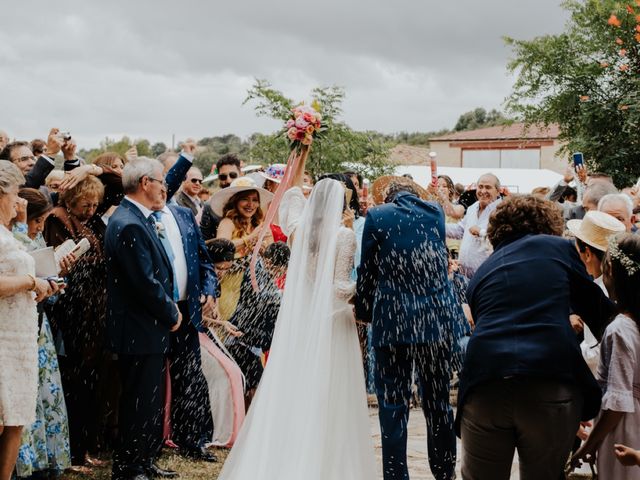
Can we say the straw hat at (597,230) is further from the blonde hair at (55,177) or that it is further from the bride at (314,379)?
the blonde hair at (55,177)

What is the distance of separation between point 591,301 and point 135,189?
339cm

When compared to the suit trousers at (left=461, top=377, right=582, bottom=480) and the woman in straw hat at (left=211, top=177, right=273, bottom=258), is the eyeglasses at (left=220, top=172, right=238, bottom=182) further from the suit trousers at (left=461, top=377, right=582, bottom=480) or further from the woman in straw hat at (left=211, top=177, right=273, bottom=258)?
the suit trousers at (left=461, top=377, right=582, bottom=480)

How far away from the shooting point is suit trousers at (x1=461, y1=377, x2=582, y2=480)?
12.8 feet

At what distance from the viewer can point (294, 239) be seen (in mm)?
5996

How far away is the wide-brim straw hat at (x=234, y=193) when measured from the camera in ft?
25.8

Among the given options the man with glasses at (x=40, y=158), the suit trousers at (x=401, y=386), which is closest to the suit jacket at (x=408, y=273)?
the suit trousers at (x=401, y=386)

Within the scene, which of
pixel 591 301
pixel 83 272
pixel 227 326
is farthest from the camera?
pixel 227 326

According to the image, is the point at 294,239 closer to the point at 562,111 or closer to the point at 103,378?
the point at 103,378

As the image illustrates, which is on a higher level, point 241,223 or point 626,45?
point 626,45

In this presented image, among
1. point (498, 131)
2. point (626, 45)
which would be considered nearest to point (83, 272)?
point (626, 45)

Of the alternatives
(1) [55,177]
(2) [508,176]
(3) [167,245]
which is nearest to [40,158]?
(1) [55,177]

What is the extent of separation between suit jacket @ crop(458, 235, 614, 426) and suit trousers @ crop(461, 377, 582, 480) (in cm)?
7

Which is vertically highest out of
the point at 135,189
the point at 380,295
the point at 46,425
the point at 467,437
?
→ the point at 135,189

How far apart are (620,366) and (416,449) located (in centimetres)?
345
